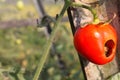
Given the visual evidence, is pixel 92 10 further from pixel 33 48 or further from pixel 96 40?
pixel 33 48

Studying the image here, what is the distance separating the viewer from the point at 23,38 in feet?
14.0

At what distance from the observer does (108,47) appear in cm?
129

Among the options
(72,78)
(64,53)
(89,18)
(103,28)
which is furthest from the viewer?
(64,53)

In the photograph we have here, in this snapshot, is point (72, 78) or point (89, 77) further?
point (72, 78)

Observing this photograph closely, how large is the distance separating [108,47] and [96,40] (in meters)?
0.05

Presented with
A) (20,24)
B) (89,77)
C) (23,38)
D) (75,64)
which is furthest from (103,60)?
(23,38)

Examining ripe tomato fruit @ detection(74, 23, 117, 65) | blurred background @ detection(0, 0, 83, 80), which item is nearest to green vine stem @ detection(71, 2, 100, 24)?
ripe tomato fruit @ detection(74, 23, 117, 65)

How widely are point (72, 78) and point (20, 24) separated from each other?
0.89m

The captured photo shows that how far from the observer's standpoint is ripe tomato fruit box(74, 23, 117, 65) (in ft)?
4.13

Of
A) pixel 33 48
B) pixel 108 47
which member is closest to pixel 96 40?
pixel 108 47

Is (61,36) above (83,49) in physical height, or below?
below

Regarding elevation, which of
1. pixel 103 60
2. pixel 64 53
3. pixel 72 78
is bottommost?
pixel 64 53

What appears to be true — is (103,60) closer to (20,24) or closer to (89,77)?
(89,77)

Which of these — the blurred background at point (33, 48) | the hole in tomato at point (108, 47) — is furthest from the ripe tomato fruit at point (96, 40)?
the blurred background at point (33, 48)
